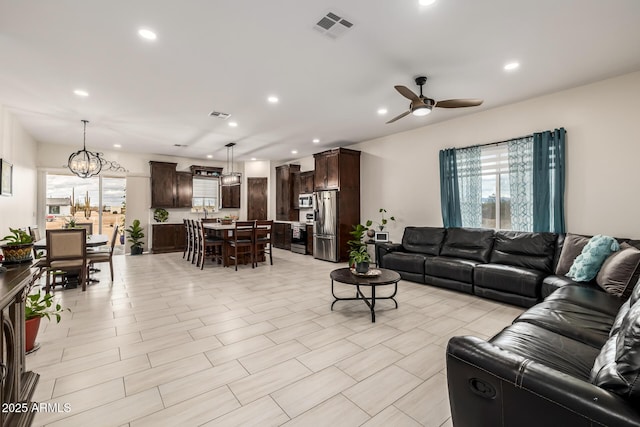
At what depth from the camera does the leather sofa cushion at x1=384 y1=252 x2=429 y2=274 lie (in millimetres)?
4828

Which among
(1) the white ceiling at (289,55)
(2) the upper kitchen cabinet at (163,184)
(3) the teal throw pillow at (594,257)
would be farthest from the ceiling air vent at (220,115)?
(3) the teal throw pillow at (594,257)

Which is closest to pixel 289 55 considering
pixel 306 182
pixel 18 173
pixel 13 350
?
pixel 13 350

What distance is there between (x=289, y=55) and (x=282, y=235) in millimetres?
6632

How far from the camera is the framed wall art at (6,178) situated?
4.31 meters

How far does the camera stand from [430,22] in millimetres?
2559

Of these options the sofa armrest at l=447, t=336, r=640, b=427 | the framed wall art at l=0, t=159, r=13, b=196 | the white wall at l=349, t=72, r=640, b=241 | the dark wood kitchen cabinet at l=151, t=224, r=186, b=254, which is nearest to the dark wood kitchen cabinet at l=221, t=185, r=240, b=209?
the dark wood kitchen cabinet at l=151, t=224, r=186, b=254

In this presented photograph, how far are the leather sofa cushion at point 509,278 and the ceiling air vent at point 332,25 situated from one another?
138 inches

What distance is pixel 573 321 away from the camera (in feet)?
6.98

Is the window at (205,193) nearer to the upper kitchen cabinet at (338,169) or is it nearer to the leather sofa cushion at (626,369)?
the upper kitchen cabinet at (338,169)

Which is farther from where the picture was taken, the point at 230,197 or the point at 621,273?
the point at 230,197

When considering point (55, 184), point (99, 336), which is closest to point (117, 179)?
point (55, 184)

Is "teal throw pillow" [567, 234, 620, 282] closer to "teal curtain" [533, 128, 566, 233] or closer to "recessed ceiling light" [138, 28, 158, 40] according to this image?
"teal curtain" [533, 128, 566, 233]

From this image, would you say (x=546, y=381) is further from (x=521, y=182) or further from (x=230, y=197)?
(x=230, y=197)

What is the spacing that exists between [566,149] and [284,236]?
705 cm
